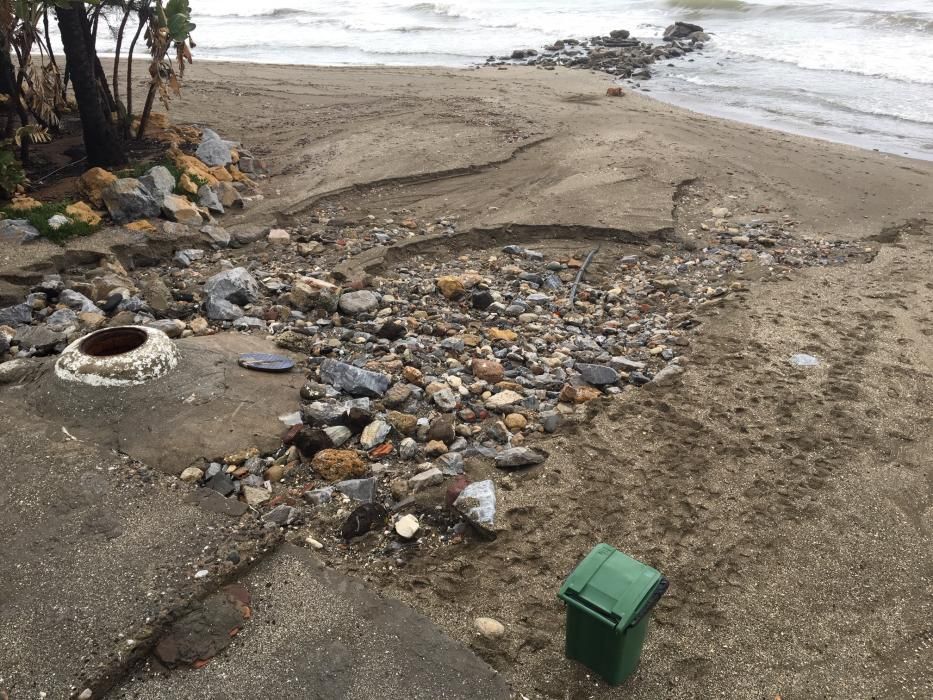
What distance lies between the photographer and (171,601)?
9.08 ft

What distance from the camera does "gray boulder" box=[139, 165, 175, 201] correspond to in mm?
6605

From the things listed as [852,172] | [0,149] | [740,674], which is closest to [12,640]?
[740,674]

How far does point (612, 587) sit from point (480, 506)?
41.3 inches

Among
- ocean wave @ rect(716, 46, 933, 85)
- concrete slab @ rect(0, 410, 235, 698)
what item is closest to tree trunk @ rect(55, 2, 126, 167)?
concrete slab @ rect(0, 410, 235, 698)

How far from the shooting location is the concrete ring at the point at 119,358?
12.8ft

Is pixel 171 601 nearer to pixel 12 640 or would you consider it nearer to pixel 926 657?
pixel 12 640

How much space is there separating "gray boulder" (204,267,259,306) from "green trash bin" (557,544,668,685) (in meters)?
3.74

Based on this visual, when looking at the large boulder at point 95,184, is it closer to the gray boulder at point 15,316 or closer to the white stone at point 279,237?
the white stone at point 279,237

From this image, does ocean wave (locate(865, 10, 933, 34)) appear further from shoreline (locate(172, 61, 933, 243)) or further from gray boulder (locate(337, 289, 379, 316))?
gray boulder (locate(337, 289, 379, 316))

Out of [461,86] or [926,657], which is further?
[461,86]

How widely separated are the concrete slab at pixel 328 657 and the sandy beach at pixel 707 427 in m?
0.02

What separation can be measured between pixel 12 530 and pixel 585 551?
8.72ft

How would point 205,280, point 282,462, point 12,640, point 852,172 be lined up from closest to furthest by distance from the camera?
point 12,640 < point 282,462 < point 205,280 < point 852,172

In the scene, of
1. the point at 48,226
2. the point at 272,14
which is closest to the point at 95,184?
the point at 48,226
